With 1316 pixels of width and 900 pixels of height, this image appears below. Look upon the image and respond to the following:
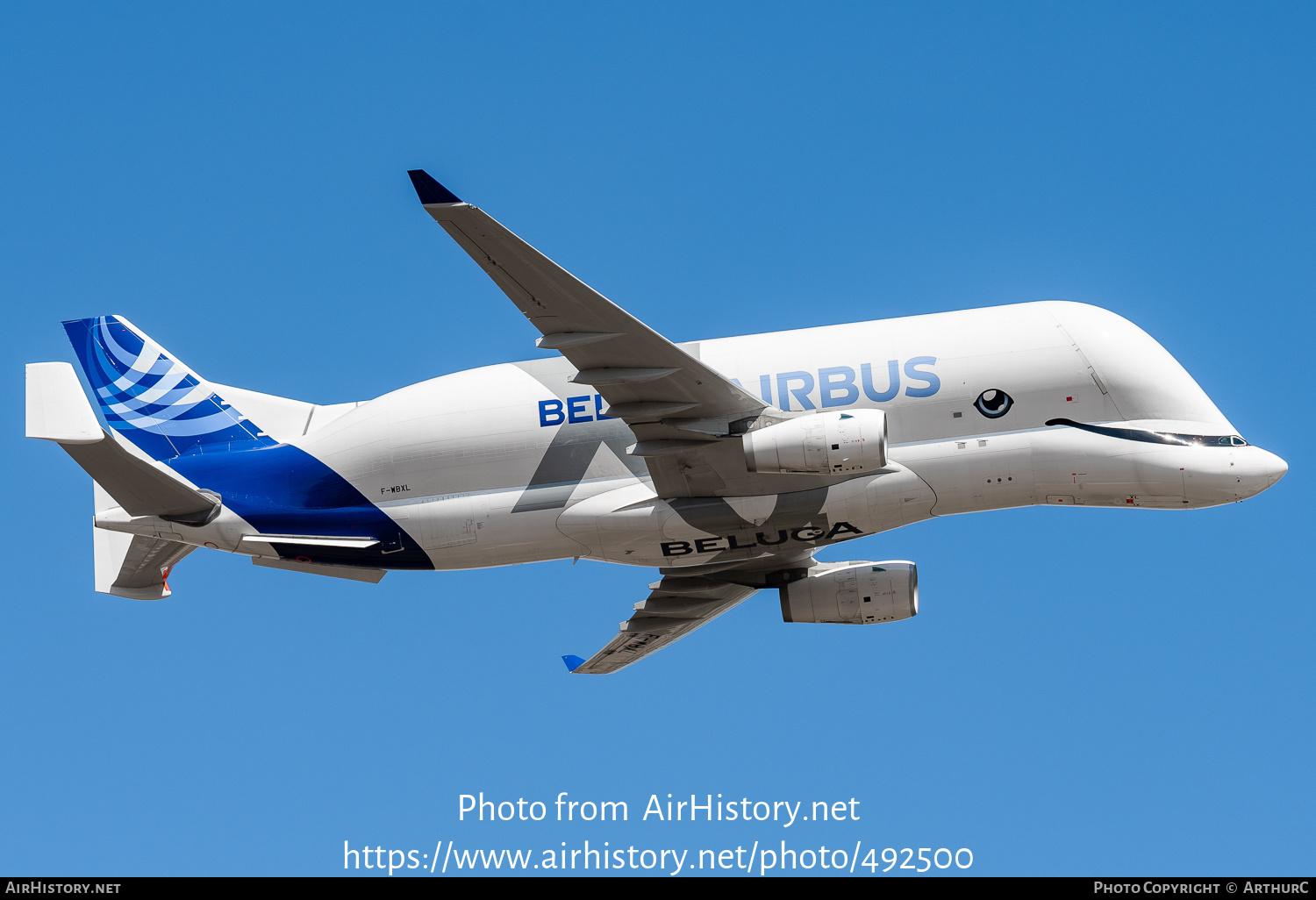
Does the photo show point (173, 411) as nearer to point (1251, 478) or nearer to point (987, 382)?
point (987, 382)

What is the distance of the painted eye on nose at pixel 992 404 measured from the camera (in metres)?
32.4

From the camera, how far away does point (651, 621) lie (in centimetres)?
3934

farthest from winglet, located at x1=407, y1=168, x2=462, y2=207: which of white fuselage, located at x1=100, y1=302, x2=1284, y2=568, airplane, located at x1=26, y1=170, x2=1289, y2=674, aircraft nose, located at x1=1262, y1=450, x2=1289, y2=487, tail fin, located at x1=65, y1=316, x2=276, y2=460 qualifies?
aircraft nose, located at x1=1262, y1=450, x2=1289, y2=487

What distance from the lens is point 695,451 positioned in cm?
3188

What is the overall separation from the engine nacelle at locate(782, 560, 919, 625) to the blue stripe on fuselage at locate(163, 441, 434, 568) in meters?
10.2

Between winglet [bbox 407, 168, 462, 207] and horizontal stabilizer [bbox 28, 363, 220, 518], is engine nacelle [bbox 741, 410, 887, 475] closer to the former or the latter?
winglet [bbox 407, 168, 462, 207]

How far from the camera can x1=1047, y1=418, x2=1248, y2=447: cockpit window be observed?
3228cm

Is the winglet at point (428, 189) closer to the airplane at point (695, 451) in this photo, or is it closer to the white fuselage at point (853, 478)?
the airplane at point (695, 451)

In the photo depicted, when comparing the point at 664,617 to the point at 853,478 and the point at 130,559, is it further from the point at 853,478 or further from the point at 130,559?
the point at 130,559

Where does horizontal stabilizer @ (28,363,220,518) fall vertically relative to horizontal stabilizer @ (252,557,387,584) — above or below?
above

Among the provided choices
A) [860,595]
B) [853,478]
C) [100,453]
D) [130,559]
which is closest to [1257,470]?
[853,478]

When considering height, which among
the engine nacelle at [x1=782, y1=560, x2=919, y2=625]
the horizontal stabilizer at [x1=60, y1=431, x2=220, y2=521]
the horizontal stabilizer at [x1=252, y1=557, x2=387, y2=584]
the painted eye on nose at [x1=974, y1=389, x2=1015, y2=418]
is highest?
the painted eye on nose at [x1=974, y1=389, x2=1015, y2=418]

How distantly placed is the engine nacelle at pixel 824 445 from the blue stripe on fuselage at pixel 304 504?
947 centimetres

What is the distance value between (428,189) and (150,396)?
15043mm
